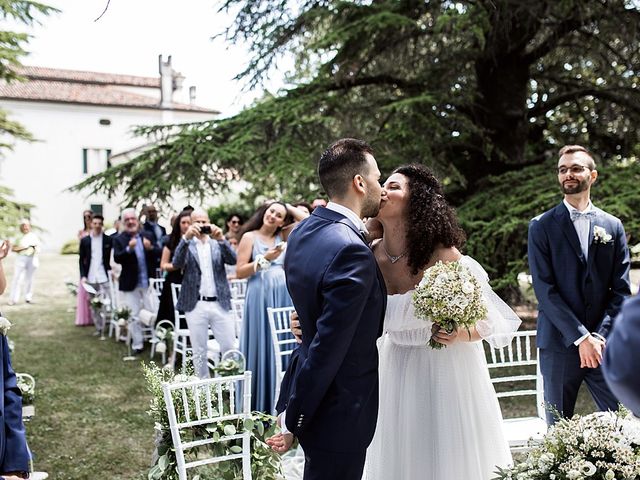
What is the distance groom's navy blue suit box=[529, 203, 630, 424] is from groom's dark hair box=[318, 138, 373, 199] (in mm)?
2095

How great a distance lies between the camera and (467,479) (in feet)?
11.0

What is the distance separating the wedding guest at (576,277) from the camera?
14.4ft

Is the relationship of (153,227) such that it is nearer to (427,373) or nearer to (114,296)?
(114,296)

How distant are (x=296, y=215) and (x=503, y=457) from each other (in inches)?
173

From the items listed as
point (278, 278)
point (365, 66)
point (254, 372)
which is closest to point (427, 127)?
point (365, 66)

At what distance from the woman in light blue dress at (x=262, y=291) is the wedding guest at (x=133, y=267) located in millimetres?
4131

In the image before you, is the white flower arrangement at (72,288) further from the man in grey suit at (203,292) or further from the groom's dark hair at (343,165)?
the groom's dark hair at (343,165)

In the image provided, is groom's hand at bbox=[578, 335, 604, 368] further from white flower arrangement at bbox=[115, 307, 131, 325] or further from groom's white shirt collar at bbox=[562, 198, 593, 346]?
white flower arrangement at bbox=[115, 307, 131, 325]

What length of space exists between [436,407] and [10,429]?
2001mm

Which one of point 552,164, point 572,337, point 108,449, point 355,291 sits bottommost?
point 108,449

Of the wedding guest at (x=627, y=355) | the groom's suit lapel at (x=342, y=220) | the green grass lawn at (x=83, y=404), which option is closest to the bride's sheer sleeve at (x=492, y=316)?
the groom's suit lapel at (x=342, y=220)

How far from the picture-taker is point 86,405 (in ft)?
24.9

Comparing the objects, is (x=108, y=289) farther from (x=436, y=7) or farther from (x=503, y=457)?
(x=503, y=457)

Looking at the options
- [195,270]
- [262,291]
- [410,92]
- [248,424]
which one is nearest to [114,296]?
[195,270]
